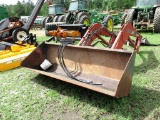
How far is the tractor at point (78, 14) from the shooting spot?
10.6 m

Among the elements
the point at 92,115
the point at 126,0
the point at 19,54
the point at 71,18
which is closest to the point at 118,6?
the point at 126,0

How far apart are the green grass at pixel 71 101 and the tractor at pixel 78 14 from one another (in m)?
7.19

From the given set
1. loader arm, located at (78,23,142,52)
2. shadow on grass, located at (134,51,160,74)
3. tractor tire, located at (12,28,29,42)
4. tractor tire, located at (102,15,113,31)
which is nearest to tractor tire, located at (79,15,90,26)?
tractor tire, located at (102,15,113,31)

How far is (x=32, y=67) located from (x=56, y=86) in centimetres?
66

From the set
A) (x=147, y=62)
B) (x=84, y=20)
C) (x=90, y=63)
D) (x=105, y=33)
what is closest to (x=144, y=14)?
(x=84, y=20)

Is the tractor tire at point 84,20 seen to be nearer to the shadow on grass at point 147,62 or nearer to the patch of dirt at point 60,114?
the shadow on grass at point 147,62

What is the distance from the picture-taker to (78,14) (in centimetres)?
1095

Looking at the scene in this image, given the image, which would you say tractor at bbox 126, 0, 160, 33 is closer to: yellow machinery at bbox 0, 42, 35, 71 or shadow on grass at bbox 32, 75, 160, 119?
yellow machinery at bbox 0, 42, 35, 71

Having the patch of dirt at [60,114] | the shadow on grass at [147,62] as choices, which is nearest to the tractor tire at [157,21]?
the shadow on grass at [147,62]

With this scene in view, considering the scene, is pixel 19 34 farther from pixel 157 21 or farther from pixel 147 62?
pixel 157 21

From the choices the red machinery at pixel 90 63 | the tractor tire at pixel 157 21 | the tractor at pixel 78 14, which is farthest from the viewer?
the tractor at pixel 78 14

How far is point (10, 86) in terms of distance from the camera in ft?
11.6

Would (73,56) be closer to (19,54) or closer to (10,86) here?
(10,86)

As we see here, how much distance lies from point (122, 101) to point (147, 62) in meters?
1.91
